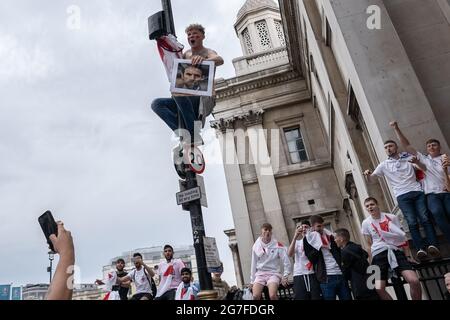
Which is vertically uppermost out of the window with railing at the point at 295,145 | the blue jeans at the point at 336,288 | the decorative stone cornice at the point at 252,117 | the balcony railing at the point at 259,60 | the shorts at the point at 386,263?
the balcony railing at the point at 259,60

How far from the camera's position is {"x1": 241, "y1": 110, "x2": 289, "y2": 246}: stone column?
60.3 feet

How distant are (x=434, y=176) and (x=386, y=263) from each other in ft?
6.82

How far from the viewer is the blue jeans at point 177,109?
4351mm

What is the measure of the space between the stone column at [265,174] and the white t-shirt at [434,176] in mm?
12269

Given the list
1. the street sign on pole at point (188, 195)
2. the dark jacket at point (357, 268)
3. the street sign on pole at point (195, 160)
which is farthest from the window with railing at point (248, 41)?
the street sign on pole at point (188, 195)

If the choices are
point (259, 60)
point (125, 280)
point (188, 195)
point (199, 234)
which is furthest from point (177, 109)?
point (259, 60)

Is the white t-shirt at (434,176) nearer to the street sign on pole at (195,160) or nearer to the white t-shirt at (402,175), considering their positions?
the white t-shirt at (402,175)

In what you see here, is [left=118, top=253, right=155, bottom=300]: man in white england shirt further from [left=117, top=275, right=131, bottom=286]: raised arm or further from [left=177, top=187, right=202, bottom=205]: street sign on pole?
[left=177, top=187, right=202, bottom=205]: street sign on pole

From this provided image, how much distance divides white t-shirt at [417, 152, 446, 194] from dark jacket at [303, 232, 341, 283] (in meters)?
2.05

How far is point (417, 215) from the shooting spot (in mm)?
5973

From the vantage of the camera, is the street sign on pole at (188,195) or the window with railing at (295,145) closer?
the street sign on pole at (188,195)

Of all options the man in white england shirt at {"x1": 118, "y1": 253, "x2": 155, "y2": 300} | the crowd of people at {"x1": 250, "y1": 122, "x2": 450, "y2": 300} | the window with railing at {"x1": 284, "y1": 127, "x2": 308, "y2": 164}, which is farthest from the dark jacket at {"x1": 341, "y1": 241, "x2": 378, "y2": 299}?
the window with railing at {"x1": 284, "y1": 127, "x2": 308, "y2": 164}
